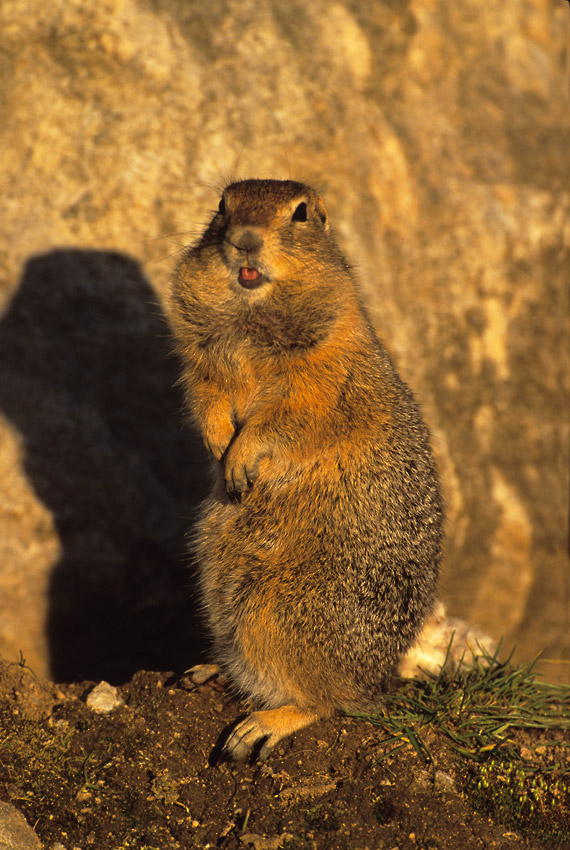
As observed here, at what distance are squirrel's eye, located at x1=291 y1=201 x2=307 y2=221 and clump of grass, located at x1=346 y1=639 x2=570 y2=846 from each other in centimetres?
278

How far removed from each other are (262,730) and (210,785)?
1.36 feet

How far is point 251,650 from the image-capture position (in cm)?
443

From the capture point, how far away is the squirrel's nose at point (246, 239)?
13.6ft

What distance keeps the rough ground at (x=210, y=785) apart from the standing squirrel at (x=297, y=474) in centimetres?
27

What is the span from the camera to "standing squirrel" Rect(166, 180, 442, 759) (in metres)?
4.36

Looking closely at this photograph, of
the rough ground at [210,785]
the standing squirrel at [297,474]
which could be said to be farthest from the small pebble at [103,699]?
the standing squirrel at [297,474]

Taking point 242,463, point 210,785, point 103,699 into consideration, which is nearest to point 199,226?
point 242,463

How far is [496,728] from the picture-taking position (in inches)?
182

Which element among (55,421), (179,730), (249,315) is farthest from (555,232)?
(179,730)

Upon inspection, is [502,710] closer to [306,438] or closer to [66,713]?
[306,438]

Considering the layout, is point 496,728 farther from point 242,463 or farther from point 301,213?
point 301,213

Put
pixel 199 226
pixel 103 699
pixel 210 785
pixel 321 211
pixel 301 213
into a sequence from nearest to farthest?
pixel 210 785, pixel 103 699, pixel 301 213, pixel 321 211, pixel 199 226

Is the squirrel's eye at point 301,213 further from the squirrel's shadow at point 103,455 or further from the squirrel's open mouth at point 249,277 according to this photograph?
the squirrel's shadow at point 103,455

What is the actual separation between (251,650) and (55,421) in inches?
106
